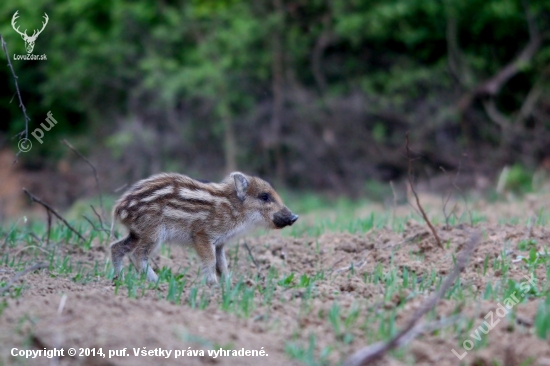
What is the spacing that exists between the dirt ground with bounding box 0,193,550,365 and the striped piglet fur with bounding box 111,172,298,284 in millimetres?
618

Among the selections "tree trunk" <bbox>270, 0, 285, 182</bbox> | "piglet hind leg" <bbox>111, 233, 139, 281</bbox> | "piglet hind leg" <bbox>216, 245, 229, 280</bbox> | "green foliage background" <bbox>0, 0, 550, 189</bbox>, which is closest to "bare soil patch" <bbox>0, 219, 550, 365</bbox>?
"piglet hind leg" <bbox>216, 245, 229, 280</bbox>

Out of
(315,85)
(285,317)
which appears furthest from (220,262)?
(315,85)

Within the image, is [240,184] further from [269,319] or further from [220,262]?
[269,319]

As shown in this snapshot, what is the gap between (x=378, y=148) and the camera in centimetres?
1995

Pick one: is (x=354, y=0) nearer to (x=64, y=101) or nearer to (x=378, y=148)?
(x=378, y=148)

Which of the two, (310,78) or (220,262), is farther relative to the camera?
(310,78)

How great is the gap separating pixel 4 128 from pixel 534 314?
974 inches

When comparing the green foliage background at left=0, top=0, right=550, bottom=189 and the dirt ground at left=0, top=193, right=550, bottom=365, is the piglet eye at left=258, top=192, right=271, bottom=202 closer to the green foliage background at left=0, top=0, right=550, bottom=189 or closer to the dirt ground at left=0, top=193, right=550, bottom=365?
the dirt ground at left=0, top=193, right=550, bottom=365

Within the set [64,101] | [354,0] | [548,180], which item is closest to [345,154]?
[354,0]

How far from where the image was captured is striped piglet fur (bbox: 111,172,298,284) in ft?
25.3

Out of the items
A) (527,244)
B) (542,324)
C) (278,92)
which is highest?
(278,92)

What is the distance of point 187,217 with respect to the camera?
789 centimetres

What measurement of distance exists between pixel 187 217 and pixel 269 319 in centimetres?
257

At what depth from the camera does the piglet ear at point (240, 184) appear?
27.6ft
